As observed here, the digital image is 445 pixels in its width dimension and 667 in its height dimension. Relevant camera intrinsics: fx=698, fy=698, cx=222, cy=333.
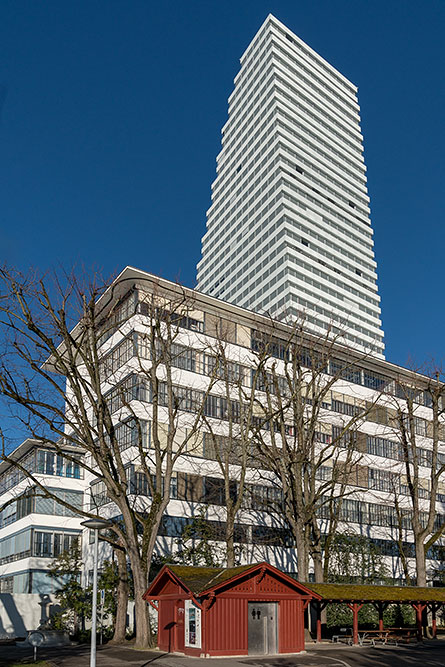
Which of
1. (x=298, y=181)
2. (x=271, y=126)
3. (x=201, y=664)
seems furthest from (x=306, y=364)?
(x=271, y=126)

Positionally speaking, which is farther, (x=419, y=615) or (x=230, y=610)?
(x=419, y=615)

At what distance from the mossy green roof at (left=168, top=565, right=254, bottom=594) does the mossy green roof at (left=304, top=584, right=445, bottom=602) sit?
545cm

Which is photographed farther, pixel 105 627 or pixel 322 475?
pixel 322 475

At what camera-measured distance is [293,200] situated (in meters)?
135

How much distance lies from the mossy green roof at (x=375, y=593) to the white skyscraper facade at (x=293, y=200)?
3321 inches

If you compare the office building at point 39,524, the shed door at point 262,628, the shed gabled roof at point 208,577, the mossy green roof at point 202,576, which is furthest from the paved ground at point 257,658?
the office building at point 39,524

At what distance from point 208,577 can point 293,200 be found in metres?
112

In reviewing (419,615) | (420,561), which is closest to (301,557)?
(419,615)

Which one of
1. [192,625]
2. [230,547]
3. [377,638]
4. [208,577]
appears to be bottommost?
[377,638]

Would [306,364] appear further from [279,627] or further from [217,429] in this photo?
[279,627]

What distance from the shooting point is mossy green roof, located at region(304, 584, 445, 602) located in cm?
3428

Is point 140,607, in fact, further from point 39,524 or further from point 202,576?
point 39,524

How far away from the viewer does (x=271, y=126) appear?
144 m

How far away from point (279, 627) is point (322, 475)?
85.7 ft
